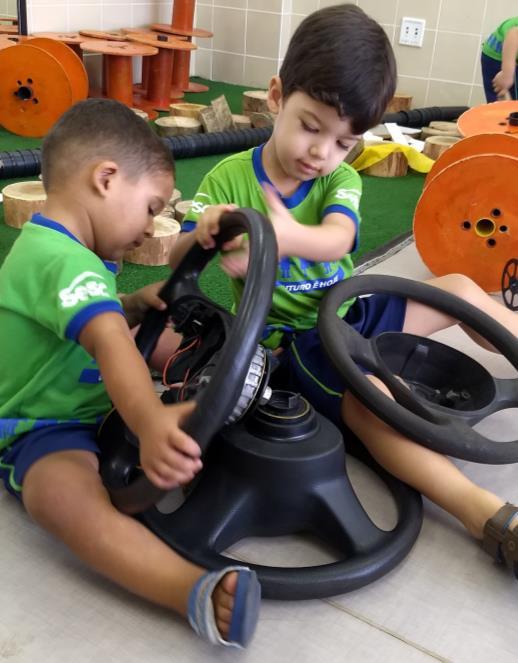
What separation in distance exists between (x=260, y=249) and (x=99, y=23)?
12.1 ft

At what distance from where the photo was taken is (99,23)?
154 inches

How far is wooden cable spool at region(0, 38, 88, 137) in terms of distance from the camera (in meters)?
2.87

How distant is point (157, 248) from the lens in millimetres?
1818

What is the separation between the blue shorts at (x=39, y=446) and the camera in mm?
941

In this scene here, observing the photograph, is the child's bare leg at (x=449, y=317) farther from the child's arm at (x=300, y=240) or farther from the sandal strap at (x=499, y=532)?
the sandal strap at (x=499, y=532)

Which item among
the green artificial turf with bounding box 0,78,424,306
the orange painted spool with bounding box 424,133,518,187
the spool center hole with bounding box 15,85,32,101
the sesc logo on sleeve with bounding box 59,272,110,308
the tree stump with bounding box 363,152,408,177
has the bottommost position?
the green artificial turf with bounding box 0,78,424,306

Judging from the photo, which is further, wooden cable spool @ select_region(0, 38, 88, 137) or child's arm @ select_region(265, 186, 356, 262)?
wooden cable spool @ select_region(0, 38, 88, 137)

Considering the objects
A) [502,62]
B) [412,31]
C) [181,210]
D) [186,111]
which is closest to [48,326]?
[181,210]

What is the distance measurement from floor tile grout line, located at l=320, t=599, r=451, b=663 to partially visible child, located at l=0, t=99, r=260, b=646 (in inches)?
6.3

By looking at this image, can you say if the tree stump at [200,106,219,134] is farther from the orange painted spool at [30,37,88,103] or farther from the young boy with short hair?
the young boy with short hair

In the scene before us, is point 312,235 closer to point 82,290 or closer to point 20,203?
point 82,290

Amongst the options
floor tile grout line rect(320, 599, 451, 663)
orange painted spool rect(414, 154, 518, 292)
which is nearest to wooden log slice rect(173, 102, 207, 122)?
orange painted spool rect(414, 154, 518, 292)

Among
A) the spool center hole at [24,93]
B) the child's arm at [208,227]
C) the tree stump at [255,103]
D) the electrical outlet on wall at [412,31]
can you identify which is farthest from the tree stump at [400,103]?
the child's arm at [208,227]

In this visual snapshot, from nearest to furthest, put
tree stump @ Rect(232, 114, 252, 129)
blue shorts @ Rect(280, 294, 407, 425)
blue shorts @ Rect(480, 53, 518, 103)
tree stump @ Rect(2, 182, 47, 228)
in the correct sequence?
1. blue shorts @ Rect(280, 294, 407, 425)
2. tree stump @ Rect(2, 182, 47, 228)
3. tree stump @ Rect(232, 114, 252, 129)
4. blue shorts @ Rect(480, 53, 518, 103)
